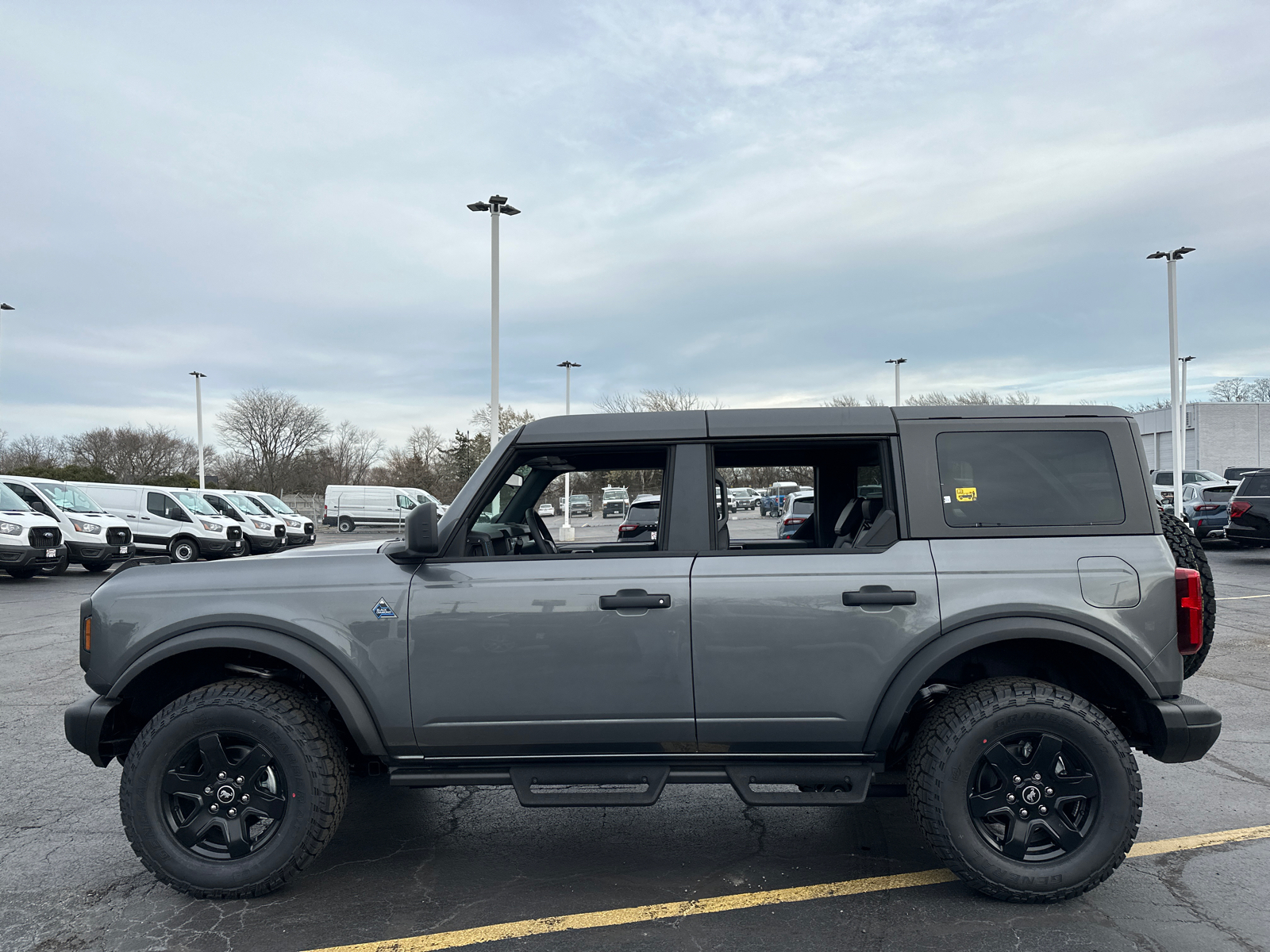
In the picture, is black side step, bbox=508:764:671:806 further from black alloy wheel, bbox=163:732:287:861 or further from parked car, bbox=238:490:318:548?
parked car, bbox=238:490:318:548

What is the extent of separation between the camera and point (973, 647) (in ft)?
10.9

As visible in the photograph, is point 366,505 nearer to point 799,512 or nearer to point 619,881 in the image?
point 799,512

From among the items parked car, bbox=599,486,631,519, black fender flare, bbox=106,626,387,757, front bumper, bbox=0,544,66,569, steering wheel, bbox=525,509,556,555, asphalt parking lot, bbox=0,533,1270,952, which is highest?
parked car, bbox=599,486,631,519

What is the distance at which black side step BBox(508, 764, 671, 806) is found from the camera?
332 centimetres

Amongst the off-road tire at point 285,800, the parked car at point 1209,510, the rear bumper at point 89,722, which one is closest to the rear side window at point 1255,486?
the parked car at point 1209,510

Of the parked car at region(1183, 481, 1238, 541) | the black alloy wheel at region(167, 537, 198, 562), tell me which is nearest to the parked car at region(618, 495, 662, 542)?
the parked car at region(1183, 481, 1238, 541)

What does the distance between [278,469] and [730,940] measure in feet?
225

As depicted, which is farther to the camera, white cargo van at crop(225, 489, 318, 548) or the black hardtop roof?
white cargo van at crop(225, 489, 318, 548)

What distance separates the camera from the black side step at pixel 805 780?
3.32 m

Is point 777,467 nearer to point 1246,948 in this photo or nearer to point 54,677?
point 1246,948

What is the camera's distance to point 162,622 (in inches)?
136

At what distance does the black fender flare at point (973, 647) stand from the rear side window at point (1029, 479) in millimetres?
421

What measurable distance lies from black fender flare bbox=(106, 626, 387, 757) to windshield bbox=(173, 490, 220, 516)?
21173 millimetres

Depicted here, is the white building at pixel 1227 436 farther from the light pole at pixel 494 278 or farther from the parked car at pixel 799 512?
the parked car at pixel 799 512
